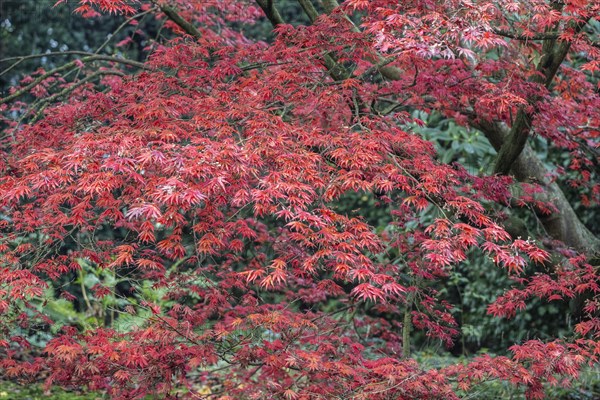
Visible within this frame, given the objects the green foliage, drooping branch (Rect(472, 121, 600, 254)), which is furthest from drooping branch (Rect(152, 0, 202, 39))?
the green foliage

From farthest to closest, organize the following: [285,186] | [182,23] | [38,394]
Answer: [38,394] → [182,23] → [285,186]

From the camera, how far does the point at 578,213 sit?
532 centimetres

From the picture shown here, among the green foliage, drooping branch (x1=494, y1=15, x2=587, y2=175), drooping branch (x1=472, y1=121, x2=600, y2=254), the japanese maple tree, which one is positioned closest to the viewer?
the japanese maple tree

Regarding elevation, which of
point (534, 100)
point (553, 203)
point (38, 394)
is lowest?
point (38, 394)

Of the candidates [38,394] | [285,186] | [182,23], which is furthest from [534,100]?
[38,394]

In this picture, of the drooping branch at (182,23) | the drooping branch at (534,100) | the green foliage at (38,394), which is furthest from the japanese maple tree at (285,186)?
the green foliage at (38,394)

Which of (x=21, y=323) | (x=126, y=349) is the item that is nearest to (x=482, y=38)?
(x=126, y=349)

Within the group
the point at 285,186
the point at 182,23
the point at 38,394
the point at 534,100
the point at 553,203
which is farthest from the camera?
the point at 38,394

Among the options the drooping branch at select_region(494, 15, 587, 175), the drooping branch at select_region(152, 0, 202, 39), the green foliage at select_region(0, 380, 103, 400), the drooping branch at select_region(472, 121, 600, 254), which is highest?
the drooping branch at select_region(152, 0, 202, 39)

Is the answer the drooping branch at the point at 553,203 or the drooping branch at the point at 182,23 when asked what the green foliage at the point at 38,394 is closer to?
the drooping branch at the point at 182,23

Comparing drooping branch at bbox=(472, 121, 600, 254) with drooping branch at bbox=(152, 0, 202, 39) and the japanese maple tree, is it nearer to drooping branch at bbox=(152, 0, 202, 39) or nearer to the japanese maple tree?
the japanese maple tree

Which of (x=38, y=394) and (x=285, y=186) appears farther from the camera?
(x=38, y=394)

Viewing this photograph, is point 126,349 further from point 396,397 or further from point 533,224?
point 533,224

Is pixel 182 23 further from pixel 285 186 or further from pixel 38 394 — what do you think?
pixel 38 394
